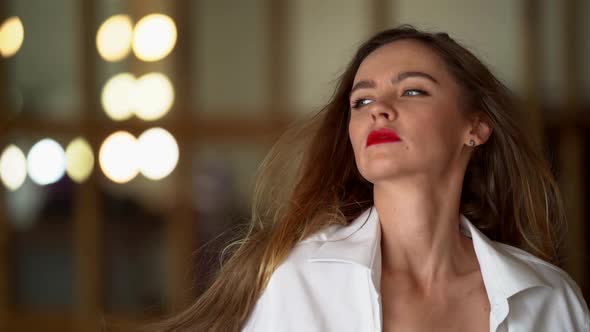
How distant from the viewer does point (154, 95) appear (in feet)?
17.1

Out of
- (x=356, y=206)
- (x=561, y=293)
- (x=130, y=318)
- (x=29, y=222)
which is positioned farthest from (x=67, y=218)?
(x=561, y=293)

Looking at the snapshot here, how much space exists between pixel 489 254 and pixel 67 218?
3.58 m

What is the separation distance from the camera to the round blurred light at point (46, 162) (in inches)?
207

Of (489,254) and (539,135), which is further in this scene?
(539,135)

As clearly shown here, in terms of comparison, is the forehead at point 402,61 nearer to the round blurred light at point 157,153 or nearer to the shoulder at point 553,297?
the shoulder at point 553,297

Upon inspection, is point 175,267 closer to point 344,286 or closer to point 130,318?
point 130,318

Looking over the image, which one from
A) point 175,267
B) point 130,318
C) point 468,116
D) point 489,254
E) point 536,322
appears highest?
point 468,116

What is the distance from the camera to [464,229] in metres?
2.48

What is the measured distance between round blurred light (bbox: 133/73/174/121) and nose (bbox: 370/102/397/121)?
10.4ft

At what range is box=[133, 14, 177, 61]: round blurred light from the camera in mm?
5215

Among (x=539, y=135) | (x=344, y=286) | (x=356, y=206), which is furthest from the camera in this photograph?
(x=539, y=135)

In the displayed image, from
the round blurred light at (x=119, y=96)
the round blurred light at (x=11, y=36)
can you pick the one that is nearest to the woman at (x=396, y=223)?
the round blurred light at (x=119, y=96)

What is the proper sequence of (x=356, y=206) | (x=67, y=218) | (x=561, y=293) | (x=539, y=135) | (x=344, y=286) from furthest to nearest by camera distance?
(x=67, y=218) < (x=539, y=135) < (x=356, y=206) < (x=561, y=293) < (x=344, y=286)

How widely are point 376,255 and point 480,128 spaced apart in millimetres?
528
